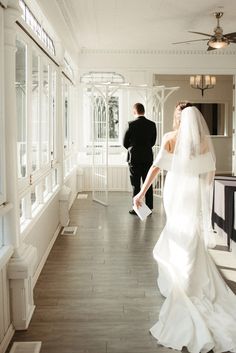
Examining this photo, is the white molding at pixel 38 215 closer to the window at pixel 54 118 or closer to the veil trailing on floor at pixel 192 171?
the window at pixel 54 118

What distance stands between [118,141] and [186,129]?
6.23 metres

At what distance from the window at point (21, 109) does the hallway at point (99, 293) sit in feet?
3.59

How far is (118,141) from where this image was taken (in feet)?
31.2

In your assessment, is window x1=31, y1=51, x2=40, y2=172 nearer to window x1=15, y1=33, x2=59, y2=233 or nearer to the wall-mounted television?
window x1=15, y1=33, x2=59, y2=233

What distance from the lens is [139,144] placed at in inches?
264

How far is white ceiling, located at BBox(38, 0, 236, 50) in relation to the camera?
5793 millimetres

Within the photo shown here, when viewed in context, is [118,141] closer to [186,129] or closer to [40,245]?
[40,245]

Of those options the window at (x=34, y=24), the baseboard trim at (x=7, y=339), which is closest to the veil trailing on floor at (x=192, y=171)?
the baseboard trim at (x=7, y=339)

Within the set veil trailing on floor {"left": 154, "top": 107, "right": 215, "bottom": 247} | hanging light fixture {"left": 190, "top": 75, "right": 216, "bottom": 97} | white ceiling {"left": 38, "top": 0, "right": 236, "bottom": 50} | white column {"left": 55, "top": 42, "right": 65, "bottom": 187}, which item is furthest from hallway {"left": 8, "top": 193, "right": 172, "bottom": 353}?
hanging light fixture {"left": 190, "top": 75, "right": 216, "bottom": 97}

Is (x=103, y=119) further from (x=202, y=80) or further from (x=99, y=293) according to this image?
(x=99, y=293)

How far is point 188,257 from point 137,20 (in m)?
4.67

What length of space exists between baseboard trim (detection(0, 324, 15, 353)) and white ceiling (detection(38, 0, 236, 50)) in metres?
3.04

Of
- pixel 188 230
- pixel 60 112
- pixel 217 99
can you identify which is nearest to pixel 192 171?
pixel 188 230

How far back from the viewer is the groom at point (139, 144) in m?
6.67
